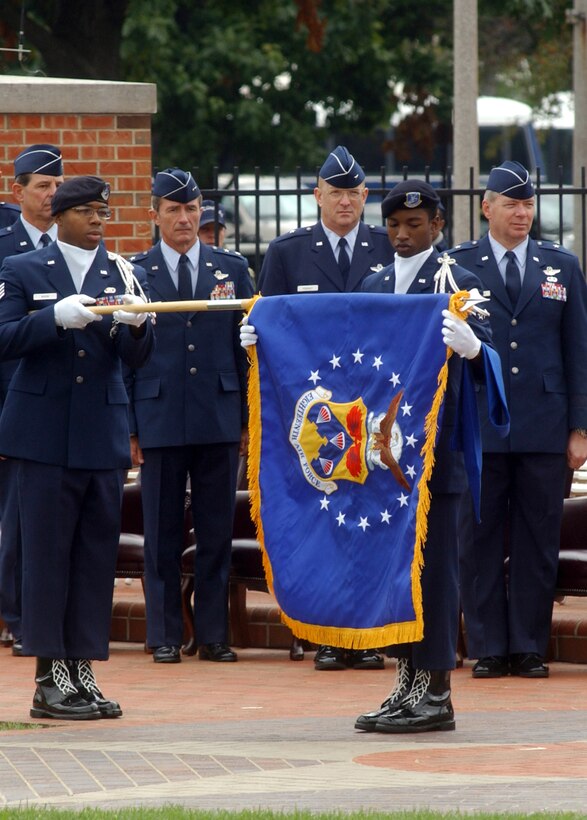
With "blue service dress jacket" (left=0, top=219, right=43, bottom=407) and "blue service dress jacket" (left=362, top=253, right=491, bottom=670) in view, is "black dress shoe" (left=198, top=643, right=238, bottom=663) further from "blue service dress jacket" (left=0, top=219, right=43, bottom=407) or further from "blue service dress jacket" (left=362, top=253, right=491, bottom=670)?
"blue service dress jacket" (left=362, top=253, right=491, bottom=670)

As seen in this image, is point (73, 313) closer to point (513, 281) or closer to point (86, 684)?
point (86, 684)

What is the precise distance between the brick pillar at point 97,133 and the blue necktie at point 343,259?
98.3 inches

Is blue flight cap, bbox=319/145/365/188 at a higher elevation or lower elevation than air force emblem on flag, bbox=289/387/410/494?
higher

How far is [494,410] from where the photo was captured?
24.3 ft

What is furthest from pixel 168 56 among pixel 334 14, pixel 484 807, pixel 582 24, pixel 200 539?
pixel 484 807

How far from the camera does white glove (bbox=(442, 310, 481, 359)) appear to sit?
720cm

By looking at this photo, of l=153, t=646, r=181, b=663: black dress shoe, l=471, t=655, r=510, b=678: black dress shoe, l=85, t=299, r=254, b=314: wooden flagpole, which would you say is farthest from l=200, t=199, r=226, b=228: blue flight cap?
l=85, t=299, r=254, b=314: wooden flagpole

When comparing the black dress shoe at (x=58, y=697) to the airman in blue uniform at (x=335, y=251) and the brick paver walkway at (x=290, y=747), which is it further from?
the airman in blue uniform at (x=335, y=251)

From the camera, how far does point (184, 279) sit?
9.91 meters

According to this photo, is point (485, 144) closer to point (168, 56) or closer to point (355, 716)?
point (168, 56)

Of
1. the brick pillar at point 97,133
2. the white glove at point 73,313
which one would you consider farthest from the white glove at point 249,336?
the brick pillar at point 97,133

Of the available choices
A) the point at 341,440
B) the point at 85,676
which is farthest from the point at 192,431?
the point at 341,440

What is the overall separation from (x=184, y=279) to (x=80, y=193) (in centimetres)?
205

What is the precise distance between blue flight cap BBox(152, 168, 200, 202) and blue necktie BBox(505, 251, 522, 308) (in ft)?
5.35
